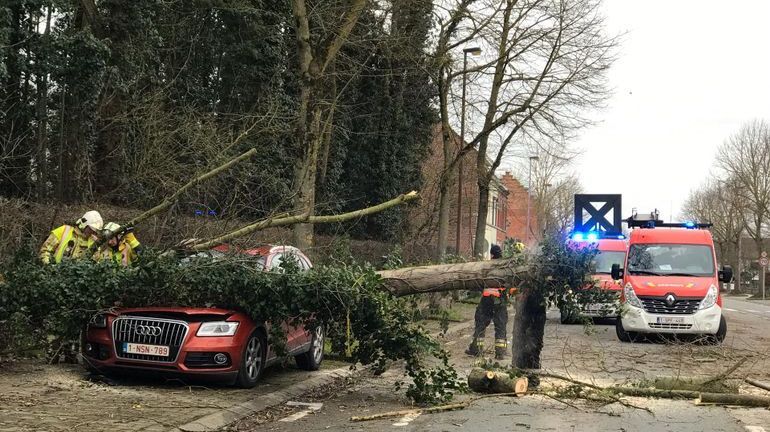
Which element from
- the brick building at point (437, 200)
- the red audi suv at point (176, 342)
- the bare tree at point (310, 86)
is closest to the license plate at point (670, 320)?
the brick building at point (437, 200)

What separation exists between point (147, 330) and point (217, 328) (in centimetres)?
76

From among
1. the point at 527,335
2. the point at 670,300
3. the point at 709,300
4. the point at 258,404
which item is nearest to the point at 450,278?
the point at 527,335

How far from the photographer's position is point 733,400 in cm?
819

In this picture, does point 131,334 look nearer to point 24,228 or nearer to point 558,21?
point 24,228

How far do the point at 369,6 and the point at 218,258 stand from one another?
12312mm

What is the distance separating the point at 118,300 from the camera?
8555mm

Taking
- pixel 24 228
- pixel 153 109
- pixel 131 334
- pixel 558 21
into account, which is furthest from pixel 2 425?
pixel 558 21

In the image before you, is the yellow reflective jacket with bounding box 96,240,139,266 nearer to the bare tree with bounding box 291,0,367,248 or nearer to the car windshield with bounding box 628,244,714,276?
the bare tree with bounding box 291,0,367,248

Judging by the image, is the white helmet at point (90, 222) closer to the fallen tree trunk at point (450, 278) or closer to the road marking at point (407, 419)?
the fallen tree trunk at point (450, 278)

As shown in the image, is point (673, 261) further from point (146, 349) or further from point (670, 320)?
point (146, 349)

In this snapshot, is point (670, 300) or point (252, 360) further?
point (670, 300)

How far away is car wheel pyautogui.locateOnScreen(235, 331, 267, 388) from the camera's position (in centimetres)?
830

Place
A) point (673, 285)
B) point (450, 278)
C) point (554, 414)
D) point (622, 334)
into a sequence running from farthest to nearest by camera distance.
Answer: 1. point (622, 334)
2. point (673, 285)
3. point (450, 278)
4. point (554, 414)

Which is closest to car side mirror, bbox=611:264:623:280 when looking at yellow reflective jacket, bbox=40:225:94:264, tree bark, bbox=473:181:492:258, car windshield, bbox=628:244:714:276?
car windshield, bbox=628:244:714:276
